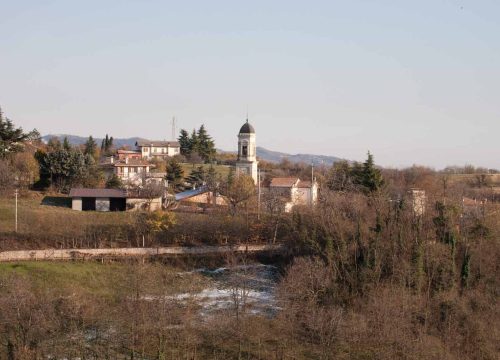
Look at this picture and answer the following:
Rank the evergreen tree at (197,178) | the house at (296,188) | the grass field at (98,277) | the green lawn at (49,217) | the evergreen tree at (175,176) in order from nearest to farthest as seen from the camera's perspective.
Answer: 1. the grass field at (98,277)
2. the green lawn at (49,217)
3. the house at (296,188)
4. the evergreen tree at (197,178)
5. the evergreen tree at (175,176)

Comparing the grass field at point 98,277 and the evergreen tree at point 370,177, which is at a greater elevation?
the evergreen tree at point 370,177

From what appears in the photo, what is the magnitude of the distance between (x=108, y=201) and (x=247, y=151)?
14.8 m

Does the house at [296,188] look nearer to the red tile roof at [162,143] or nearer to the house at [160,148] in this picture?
the house at [160,148]

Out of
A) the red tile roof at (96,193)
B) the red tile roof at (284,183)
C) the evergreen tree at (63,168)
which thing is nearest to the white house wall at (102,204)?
the red tile roof at (96,193)

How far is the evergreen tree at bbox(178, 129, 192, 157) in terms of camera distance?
7511cm

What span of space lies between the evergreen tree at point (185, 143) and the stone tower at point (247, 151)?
24004 mm

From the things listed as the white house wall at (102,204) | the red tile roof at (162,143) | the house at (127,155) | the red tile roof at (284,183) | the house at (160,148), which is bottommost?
the white house wall at (102,204)

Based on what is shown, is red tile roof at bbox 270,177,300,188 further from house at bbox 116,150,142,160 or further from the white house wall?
house at bbox 116,150,142,160

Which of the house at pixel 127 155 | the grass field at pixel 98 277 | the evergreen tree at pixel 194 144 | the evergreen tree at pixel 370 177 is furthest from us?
the evergreen tree at pixel 194 144

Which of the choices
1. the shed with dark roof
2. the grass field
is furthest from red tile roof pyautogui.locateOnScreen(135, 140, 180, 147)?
the grass field

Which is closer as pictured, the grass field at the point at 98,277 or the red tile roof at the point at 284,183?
the grass field at the point at 98,277

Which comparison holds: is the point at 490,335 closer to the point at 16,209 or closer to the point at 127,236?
the point at 127,236

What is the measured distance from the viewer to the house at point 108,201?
40312 millimetres

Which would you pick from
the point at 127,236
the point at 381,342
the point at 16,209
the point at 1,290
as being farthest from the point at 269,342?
the point at 16,209
